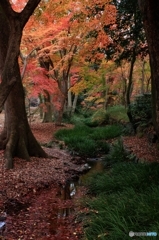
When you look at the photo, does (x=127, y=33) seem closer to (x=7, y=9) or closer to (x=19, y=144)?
(x=19, y=144)

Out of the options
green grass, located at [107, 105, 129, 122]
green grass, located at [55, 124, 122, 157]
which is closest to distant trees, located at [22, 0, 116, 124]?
green grass, located at [55, 124, 122, 157]

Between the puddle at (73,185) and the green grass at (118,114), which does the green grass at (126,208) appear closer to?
the puddle at (73,185)

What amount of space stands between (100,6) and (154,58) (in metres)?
6.81

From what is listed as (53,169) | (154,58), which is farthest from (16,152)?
(154,58)

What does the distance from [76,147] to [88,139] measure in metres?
1.29

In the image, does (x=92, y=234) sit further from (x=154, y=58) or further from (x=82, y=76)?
(x=82, y=76)

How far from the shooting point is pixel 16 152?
865cm

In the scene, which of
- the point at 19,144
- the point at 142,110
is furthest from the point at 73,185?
the point at 142,110

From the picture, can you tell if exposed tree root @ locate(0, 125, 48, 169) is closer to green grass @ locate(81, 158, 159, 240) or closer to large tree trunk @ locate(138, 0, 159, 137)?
green grass @ locate(81, 158, 159, 240)

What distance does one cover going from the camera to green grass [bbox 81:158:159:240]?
391 centimetres

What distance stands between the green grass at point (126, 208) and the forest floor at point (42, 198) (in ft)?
1.69

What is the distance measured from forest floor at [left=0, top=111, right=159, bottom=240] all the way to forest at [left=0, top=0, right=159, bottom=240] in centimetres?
2

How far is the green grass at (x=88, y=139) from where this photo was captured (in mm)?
12008

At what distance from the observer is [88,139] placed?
43.5 feet
